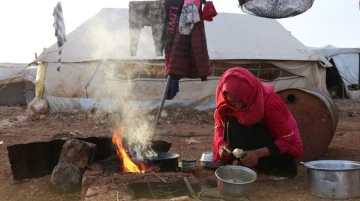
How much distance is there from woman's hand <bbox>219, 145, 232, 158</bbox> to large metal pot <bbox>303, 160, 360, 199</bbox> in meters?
0.64

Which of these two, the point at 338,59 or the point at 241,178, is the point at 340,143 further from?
the point at 338,59

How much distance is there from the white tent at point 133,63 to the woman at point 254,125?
22.3 ft

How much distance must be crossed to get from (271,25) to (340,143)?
26.4ft

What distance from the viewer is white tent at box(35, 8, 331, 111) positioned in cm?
1005

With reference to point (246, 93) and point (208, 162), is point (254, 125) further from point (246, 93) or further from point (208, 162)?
point (208, 162)

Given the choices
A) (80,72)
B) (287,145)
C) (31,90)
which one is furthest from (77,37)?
(287,145)

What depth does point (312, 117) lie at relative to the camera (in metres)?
4.16

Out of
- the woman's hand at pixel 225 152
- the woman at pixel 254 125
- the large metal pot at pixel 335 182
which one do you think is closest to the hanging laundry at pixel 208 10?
the woman at pixel 254 125

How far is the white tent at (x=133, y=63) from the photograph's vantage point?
1005 cm

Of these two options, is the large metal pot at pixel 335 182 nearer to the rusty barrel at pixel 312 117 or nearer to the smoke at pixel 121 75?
the rusty barrel at pixel 312 117

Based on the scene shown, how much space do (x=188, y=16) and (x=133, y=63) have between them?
634 cm

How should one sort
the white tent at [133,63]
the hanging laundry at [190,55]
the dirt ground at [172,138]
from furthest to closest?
1. the white tent at [133,63]
2. the hanging laundry at [190,55]
3. the dirt ground at [172,138]

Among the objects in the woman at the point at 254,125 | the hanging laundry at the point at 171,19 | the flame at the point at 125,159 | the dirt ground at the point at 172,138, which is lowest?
the dirt ground at the point at 172,138

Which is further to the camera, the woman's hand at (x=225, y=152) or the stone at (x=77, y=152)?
the stone at (x=77, y=152)
